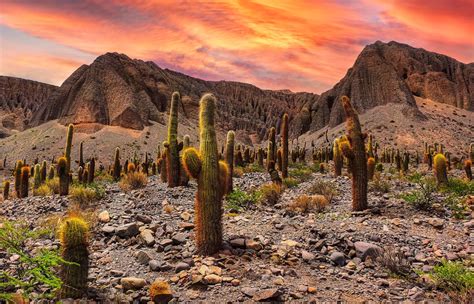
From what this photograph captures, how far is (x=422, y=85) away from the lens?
325 ft

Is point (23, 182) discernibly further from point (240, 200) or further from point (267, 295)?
point (267, 295)

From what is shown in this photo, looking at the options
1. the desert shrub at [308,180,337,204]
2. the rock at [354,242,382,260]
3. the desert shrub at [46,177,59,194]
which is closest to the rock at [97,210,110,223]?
the rock at [354,242,382,260]

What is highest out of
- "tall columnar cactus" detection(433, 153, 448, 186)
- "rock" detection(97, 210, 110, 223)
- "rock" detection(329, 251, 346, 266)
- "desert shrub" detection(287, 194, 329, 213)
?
"tall columnar cactus" detection(433, 153, 448, 186)

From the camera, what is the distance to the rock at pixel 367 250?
7254mm

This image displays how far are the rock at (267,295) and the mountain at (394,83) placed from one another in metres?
81.0

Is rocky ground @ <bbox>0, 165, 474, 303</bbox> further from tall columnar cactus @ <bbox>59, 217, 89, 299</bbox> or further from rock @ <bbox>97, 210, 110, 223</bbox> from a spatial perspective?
tall columnar cactus @ <bbox>59, 217, 89, 299</bbox>

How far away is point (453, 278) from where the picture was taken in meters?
5.88

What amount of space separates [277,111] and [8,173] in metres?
106

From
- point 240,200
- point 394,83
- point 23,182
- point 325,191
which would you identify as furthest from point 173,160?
point 394,83

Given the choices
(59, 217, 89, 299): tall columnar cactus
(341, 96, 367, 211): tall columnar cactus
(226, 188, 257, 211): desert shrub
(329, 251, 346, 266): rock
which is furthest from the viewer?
(226, 188, 257, 211): desert shrub

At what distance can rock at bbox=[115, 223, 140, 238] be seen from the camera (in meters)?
8.68

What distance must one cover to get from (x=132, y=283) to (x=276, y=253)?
2843 millimetres

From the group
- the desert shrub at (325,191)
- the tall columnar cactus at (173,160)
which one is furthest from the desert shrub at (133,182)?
the desert shrub at (325,191)

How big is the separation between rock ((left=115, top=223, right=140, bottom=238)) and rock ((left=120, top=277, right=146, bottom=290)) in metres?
2.65
